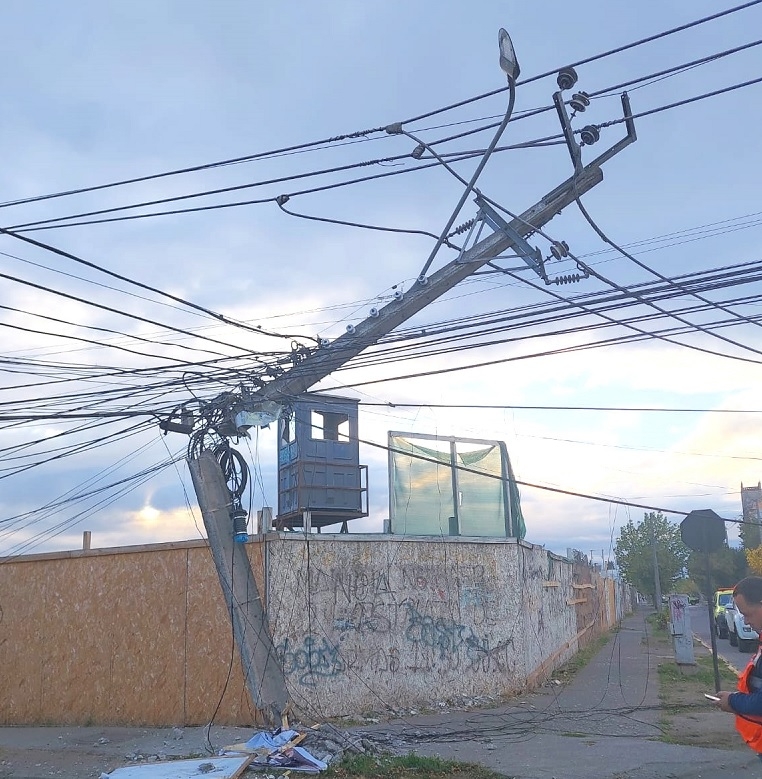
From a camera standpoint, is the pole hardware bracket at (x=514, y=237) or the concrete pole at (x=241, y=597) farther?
the concrete pole at (x=241, y=597)

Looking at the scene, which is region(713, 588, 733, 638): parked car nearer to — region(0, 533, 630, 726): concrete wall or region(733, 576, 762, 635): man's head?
region(0, 533, 630, 726): concrete wall

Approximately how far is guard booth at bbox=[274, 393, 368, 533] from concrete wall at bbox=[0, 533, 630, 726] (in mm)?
1978

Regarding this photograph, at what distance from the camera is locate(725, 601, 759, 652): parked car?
23.1 m

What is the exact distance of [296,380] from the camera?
11.4 meters


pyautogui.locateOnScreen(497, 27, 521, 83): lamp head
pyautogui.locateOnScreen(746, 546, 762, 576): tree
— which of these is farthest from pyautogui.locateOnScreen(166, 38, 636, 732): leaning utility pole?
pyautogui.locateOnScreen(746, 546, 762, 576): tree

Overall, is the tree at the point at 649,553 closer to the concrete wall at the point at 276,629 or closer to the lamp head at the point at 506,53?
the concrete wall at the point at 276,629

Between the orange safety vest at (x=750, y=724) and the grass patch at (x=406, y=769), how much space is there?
5003 mm

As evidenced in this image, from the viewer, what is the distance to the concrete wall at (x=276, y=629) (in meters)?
13.4

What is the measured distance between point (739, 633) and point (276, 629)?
16093 millimetres

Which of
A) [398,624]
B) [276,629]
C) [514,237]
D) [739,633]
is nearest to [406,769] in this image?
[276,629]

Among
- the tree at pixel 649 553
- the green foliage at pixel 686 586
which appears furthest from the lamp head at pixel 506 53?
the green foliage at pixel 686 586

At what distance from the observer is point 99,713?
46.6 feet

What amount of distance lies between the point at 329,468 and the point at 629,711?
6806 mm

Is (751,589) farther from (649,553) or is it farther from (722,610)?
(649,553)
